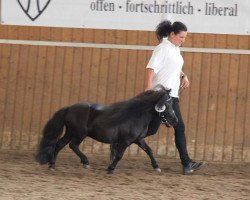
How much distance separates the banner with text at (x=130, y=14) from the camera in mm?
8656

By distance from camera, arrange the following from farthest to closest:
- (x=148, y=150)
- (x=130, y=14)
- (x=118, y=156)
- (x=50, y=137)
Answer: (x=130, y=14) < (x=148, y=150) < (x=50, y=137) < (x=118, y=156)

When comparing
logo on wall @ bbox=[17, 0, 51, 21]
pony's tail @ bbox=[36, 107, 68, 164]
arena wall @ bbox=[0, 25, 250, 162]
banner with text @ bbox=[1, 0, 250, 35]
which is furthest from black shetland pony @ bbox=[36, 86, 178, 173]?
logo on wall @ bbox=[17, 0, 51, 21]

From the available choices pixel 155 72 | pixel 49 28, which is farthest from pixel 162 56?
pixel 49 28

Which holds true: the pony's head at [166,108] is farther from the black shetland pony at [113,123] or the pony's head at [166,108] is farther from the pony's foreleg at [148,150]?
the pony's foreleg at [148,150]

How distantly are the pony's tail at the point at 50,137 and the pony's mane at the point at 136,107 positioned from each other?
0.57 meters

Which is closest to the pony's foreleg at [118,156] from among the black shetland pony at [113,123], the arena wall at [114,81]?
the black shetland pony at [113,123]

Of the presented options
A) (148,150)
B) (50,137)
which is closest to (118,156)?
(148,150)

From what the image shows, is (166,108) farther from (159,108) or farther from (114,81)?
(114,81)

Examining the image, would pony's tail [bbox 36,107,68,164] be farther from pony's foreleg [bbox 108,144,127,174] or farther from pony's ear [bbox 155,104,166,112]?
pony's ear [bbox 155,104,166,112]

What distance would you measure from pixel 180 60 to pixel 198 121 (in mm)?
1560

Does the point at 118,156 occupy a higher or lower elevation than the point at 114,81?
lower

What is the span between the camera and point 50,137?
761 centimetres

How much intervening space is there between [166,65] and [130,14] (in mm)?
1594

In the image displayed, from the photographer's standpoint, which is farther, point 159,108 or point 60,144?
point 60,144
